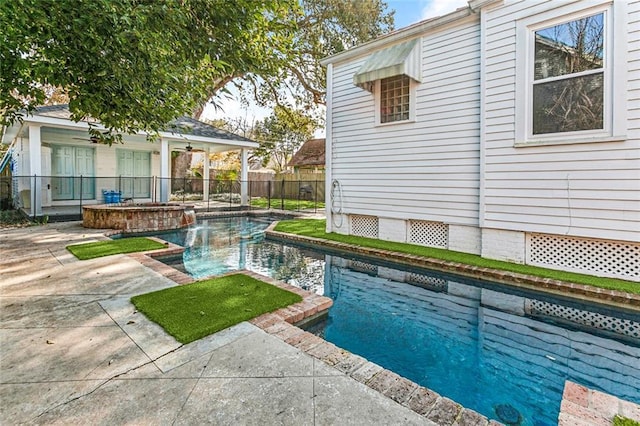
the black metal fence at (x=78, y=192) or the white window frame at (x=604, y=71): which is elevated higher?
the white window frame at (x=604, y=71)

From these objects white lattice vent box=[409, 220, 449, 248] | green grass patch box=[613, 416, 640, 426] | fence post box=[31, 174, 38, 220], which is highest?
fence post box=[31, 174, 38, 220]

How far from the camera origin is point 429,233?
725 cm

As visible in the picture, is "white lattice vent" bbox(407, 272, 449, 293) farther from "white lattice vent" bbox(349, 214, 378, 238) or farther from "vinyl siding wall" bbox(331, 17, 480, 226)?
"white lattice vent" bbox(349, 214, 378, 238)

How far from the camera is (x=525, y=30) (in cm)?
546

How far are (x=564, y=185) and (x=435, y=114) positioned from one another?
2756 millimetres

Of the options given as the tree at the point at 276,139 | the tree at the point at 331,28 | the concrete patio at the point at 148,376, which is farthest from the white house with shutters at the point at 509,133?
the tree at the point at 276,139

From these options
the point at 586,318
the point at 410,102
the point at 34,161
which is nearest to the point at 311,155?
the point at 34,161

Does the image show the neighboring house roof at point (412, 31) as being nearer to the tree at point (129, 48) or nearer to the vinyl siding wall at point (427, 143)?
the vinyl siding wall at point (427, 143)

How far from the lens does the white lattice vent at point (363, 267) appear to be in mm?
6258

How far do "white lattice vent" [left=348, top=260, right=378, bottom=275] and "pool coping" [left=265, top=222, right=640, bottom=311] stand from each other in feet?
1.30

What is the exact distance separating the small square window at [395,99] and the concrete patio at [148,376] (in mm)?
6034

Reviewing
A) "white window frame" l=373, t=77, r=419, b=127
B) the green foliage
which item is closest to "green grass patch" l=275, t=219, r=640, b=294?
"white window frame" l=373, t=77, r=419, b=127

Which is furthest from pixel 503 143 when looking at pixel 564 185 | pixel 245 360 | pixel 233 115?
pixel 233 115

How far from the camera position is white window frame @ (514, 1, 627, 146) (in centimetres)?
462
